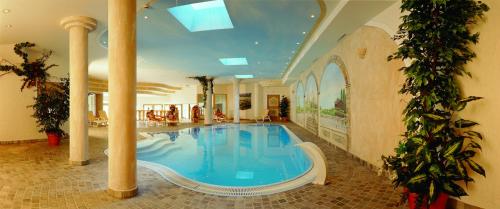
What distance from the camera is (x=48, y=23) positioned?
5449mm

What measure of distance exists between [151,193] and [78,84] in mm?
3285

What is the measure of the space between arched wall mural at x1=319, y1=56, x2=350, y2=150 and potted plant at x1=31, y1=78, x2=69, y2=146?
8.59m

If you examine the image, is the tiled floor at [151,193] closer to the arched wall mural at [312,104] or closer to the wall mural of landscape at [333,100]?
the wall mural of landscape at [333,100]

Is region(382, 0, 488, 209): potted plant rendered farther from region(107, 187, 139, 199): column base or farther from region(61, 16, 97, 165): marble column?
region(61, 16, 97, 165): marble column

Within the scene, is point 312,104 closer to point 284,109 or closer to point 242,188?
point 242,188

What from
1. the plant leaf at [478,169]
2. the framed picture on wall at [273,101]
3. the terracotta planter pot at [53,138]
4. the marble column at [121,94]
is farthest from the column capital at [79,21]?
the framed picture on wall at [273,101]

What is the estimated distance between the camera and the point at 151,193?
11.5 ft

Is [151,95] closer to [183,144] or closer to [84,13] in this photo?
[183,144]

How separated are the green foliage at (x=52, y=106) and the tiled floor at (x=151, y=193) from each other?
2597 millimetres

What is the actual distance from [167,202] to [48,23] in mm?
5383

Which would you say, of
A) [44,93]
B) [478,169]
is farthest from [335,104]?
[44,93]

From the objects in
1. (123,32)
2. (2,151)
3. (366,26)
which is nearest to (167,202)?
(123,32)

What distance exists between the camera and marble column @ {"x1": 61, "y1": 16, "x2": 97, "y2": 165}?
16.6ft

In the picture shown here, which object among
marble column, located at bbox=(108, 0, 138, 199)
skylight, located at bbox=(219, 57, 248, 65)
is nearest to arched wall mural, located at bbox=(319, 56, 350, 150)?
skylight, located at bbox=(219, 57, 248, 65)
